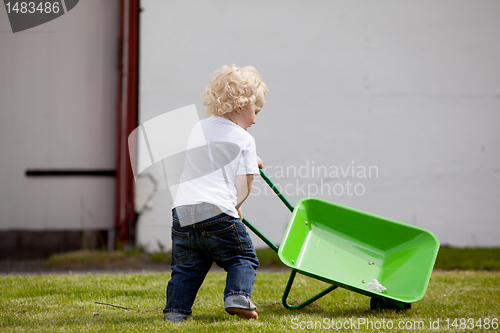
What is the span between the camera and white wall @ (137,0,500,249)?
14.5 feet

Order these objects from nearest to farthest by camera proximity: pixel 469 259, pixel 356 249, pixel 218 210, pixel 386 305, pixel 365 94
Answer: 1. pixel 218 210
2. pixel 386 305
3. pixel 356 249
4. pixel 469 259
5. pixel 365 94

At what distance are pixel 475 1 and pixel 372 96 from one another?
131cm

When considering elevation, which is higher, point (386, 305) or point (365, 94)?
point (365, 94)

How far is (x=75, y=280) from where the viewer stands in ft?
10.3

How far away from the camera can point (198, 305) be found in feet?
8.43

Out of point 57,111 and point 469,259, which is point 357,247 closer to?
point 469,259

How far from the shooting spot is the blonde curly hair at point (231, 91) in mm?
2211

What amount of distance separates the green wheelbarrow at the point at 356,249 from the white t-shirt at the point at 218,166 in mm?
320

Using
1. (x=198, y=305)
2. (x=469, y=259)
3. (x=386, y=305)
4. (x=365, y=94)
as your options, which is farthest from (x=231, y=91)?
(x=469, y=259)

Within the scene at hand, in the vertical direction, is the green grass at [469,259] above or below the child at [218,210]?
below

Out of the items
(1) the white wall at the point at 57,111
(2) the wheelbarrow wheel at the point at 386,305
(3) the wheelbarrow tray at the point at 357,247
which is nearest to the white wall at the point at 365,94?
(1) the white wall at the point at 57,111

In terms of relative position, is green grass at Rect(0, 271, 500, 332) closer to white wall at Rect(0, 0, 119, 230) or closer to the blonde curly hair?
the blonde curly hair

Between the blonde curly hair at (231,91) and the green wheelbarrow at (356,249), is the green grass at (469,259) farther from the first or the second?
the blonde curly hair at (231,91)

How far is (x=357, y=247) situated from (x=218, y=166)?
99 cm
